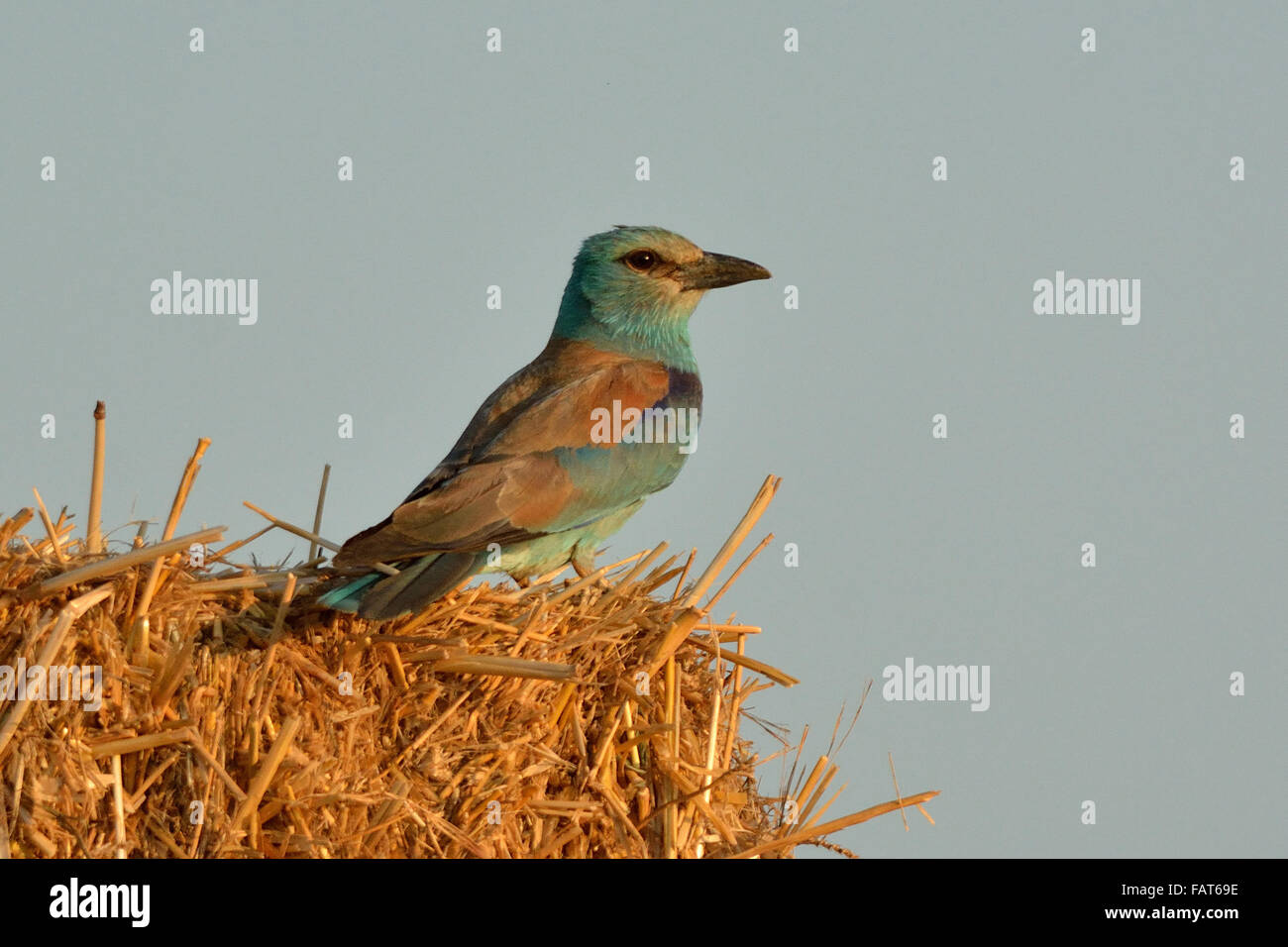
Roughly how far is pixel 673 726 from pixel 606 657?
0.34m

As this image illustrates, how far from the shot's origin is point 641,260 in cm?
774

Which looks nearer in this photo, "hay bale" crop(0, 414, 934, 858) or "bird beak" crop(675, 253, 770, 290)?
"hay bale" crop(0, 414, 934, 858)

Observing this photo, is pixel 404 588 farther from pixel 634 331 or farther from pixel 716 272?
pixel 716 272

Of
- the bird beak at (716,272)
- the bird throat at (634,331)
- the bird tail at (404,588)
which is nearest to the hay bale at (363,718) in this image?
the bird tail at (404,588)

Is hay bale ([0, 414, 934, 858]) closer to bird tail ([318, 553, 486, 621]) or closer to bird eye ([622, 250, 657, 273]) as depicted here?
bird tail ([318, 553, 486, 621])

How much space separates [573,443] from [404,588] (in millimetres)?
1399

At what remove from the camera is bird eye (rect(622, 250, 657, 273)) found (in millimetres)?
7723

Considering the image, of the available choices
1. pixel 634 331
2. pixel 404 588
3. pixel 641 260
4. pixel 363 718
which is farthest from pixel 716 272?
pixel 363 718

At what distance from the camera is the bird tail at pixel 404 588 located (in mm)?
5293

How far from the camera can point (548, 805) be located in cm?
548

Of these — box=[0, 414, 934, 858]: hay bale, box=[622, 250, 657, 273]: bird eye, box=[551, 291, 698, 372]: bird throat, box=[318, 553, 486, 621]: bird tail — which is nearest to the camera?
box=[0, 414, 934, 858]: hay bale

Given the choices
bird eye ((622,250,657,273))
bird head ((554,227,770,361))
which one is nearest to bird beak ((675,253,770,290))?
bird head ((554,227,770,361))
